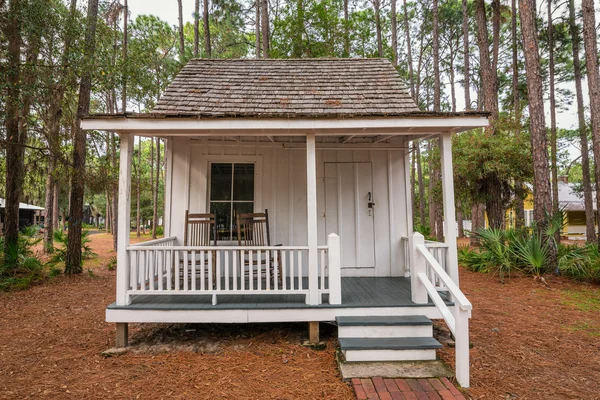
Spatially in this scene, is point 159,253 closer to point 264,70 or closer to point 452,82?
point 264,70

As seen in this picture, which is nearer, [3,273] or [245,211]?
[245,211]

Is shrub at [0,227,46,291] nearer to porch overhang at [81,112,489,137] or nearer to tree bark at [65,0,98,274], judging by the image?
Answer: tree bark at [65,0,98,274]

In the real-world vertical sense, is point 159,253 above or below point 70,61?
below

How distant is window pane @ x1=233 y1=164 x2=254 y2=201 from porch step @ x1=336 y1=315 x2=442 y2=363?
2673 mm

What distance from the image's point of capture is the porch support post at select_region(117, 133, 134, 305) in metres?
3.81

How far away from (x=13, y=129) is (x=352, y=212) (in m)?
7.99

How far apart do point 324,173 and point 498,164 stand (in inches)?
216

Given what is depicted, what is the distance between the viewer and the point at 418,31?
1788 centimetres

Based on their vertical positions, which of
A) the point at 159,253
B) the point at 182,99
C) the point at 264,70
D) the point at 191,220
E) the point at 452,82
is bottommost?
the point at 159,253

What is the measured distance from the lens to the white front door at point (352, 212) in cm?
539

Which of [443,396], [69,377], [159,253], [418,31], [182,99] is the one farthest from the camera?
[418,31]

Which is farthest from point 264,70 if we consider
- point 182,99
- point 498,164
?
point 498,164

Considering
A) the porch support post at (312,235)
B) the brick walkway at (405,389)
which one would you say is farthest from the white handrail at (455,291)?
the porch support post at (312,235)

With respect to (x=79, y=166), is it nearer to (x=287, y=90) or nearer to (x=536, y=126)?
(x=287, y=90)
